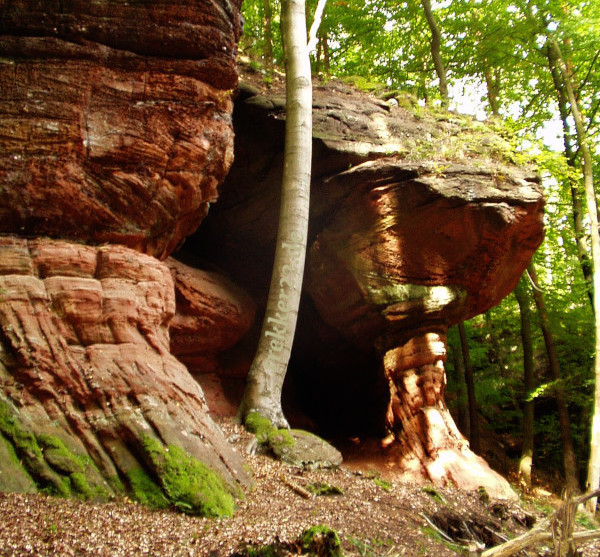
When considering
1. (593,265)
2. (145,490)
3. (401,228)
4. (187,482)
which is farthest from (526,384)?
(145,490)

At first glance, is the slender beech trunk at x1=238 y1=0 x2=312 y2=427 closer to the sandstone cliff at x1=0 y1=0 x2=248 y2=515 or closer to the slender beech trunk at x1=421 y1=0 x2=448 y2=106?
the sandstone cliff at x1=0 y1=0 x2=248 y2=515

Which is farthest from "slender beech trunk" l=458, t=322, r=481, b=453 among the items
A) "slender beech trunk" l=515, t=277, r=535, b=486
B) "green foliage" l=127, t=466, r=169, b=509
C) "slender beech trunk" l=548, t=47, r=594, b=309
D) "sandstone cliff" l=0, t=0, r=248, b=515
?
"green foliage" l=127, t=466, r=169, b=509

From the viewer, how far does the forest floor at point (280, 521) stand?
3303 millimetres

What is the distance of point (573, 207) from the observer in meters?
12.5

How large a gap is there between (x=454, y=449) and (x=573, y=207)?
763 cm

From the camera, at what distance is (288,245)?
7867mm

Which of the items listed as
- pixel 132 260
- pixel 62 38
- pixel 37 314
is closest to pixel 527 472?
pixel 132 260

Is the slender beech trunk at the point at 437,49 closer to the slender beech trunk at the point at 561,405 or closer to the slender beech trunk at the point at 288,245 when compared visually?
the slender beech trunk at the point at 288,245

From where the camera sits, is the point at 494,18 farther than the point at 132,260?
Yes

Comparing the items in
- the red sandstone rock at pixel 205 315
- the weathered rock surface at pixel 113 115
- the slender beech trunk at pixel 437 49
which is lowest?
the red sandstone rock at pixel 205 315

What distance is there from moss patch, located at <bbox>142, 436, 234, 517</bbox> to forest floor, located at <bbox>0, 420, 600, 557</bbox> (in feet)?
0.41

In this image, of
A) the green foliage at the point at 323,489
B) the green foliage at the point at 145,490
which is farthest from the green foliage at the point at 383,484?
the green foliage at the point at 145,490

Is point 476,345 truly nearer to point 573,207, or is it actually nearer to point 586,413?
point 586,413

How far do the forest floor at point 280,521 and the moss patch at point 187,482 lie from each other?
12 cm
